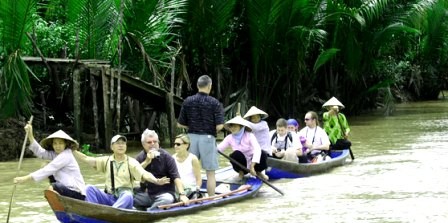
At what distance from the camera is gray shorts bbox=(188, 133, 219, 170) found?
9.58m

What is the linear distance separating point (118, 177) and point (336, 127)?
6.65 metres

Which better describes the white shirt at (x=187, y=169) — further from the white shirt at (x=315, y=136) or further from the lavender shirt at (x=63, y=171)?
the white shirt at (x=315, y=136)

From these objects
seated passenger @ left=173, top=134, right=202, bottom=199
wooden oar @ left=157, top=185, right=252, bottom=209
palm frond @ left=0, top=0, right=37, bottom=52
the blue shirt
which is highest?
palm frond @ left=0, top=0, right=37, bottom=52

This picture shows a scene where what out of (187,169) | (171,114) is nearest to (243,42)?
(171,114)

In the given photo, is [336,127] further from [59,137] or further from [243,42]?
[243,42]

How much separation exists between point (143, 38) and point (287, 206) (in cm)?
795

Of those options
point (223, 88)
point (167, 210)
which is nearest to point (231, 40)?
point (223, 88)

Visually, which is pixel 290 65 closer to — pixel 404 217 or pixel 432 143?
pixel 432 143

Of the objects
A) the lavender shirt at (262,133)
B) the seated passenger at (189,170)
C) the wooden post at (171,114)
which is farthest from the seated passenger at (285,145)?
the wooden post at (171,114)

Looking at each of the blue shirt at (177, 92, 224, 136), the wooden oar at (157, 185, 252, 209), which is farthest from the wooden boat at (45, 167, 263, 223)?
the blue shirt at (177, 92, 224, 136)

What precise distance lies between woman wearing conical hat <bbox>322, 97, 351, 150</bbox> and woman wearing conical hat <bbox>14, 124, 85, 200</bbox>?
680cm

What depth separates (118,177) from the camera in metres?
8.17

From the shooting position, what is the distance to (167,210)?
329 inches

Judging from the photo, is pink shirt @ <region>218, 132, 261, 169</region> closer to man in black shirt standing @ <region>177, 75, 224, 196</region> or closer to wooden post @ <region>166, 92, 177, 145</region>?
man in black shirt standing @ <region>177, 75, 224, 196</region>
